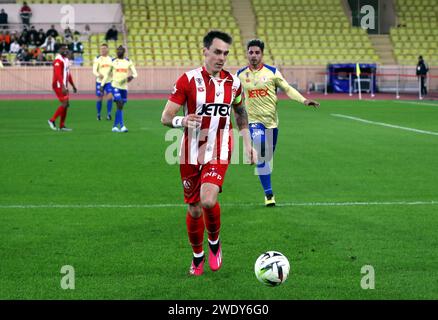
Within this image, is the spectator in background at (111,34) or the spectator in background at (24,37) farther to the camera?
the spectator in background at (111,34)

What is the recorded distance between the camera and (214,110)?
8.07m

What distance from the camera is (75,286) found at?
7.37 metres

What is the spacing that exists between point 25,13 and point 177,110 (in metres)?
41.2

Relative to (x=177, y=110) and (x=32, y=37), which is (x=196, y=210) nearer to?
(x=177, y=110)

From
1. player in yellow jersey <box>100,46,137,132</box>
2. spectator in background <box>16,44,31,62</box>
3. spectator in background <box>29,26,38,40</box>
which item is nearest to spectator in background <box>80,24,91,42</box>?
spectator in background <box>29,26,38,40</box>

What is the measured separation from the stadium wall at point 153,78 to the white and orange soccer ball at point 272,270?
39.5m

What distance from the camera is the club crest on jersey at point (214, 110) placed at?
26.4 feet

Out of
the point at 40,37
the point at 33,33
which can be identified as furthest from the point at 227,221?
the point at 40,37

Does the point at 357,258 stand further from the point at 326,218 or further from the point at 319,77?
the point at 319,77

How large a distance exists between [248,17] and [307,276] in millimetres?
46265

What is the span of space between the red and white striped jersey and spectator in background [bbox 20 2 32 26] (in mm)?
40955

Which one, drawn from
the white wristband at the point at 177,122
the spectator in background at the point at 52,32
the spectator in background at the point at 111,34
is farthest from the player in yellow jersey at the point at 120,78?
the spectator in background at the point at 111,34

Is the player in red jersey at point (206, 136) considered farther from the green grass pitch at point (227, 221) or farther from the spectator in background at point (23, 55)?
the spectator in background at point (23, 55)

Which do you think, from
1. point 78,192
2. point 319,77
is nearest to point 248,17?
point 319,77
